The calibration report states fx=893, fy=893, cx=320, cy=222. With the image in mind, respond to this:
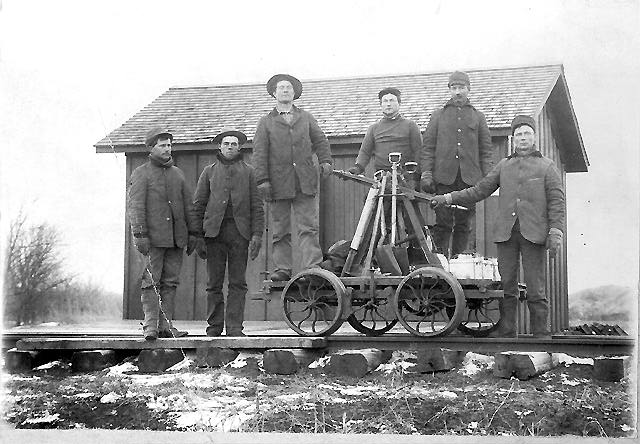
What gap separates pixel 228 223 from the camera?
7578 mm

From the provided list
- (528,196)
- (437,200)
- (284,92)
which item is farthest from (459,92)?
(284,92)

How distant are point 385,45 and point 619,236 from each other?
7.20 feet

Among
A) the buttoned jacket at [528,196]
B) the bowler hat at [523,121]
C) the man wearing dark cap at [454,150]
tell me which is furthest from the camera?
the man wearing dark cap at [454,150]

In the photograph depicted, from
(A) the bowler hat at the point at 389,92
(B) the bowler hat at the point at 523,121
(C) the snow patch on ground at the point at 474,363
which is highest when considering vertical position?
(A) the bowler hat at the point at 389,92

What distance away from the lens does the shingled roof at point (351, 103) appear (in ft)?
23.9

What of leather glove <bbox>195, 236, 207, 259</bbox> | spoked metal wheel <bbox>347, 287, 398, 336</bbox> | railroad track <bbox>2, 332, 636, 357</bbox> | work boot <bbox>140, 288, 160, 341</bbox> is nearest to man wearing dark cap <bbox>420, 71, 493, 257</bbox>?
spoked metal wheel <bbox>347, 287, 398, 336</bbox>

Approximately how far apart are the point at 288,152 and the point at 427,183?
1196 millimetres

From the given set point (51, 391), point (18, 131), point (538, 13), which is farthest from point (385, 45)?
point (51, 391)

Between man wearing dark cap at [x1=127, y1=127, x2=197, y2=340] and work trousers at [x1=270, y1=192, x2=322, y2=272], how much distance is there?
2.32 ft

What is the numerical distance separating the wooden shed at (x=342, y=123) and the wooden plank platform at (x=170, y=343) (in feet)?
2.29

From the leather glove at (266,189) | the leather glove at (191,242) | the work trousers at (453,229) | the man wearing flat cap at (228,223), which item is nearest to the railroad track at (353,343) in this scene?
the man wearing flat cap at (228,223)

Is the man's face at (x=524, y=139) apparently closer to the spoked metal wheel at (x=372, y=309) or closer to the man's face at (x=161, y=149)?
the spoked metal wheel at (x=372, y=309)

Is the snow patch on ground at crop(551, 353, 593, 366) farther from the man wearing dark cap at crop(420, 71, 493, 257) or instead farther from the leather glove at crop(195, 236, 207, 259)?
the leather glove at crop(195, 236, 207, 259)

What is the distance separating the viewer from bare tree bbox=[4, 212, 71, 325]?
6.93 metres
